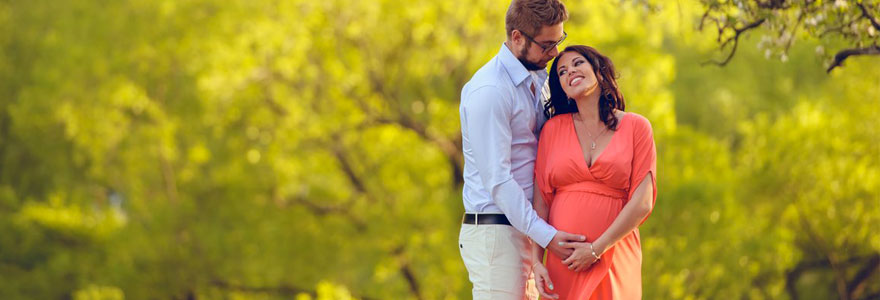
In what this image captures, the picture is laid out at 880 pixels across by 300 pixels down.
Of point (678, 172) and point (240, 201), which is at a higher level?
point (240, 201)

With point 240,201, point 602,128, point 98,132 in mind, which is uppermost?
point 98,132

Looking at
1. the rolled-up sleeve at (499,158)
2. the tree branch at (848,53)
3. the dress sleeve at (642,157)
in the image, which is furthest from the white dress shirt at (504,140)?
the tree branch at (848,53)

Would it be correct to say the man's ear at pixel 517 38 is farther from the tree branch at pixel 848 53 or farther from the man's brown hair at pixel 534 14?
the tree branch at pixel 848 53

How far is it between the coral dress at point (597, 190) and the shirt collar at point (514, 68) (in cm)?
23

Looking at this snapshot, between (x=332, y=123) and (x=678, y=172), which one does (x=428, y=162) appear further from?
(x=678, y=172)

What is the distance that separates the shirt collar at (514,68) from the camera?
420 centimetres

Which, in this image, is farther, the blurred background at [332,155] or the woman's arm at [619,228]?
the blurred background at [332,155]

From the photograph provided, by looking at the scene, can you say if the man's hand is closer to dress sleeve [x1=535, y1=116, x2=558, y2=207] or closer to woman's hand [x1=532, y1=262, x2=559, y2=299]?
woman's hand [x1=532, y1=262, x2=559, y2=299]

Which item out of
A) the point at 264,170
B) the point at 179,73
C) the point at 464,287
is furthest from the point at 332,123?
the point at 179,73

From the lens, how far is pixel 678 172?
17.7 meters

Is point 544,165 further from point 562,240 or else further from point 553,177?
point 562,240

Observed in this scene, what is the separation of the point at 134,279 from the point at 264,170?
3.39 m

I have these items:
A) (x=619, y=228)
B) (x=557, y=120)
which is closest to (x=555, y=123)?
(x=557, y=120)

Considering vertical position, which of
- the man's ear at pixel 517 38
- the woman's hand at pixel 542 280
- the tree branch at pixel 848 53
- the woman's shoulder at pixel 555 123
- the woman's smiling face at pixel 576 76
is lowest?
the woman's hand at pixel 542 280
